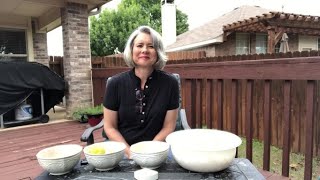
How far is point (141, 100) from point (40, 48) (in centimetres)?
616

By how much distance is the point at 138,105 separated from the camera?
1726mm

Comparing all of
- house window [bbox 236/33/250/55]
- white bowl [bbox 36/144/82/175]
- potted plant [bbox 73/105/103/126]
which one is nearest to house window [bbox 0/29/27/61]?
potted plant [bbox 73/105/103/126]

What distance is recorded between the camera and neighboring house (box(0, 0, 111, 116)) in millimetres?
5078

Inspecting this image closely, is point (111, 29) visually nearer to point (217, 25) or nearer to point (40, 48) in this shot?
point (217, 25)

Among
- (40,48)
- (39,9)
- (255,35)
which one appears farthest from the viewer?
(255,35)

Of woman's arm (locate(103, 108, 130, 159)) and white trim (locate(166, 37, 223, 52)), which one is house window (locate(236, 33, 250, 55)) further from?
woman's arm (locate(103, 108, 130, 159))

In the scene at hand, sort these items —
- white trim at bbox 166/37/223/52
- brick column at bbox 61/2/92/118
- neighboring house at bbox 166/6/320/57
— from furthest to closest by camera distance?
white trim at bbox 166/37/223/52 < neighboring house at bbox 166/6/320/57 < brick column at bbox 61/2/92/118

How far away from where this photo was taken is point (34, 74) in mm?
4832

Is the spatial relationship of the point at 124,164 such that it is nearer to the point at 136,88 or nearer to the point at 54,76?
the point at 136,88

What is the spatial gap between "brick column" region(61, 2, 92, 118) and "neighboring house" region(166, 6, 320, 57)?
4951 mm

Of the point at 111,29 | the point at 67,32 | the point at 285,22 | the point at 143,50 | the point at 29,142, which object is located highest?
the point at 111,29

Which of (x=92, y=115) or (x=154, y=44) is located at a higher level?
(x=154, y=44)

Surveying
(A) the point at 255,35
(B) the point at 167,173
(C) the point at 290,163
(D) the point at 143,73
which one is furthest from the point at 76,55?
(A) the point at 255,35

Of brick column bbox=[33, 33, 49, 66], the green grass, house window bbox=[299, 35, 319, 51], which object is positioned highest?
house window bbox=[299, 35, 319, 51]
